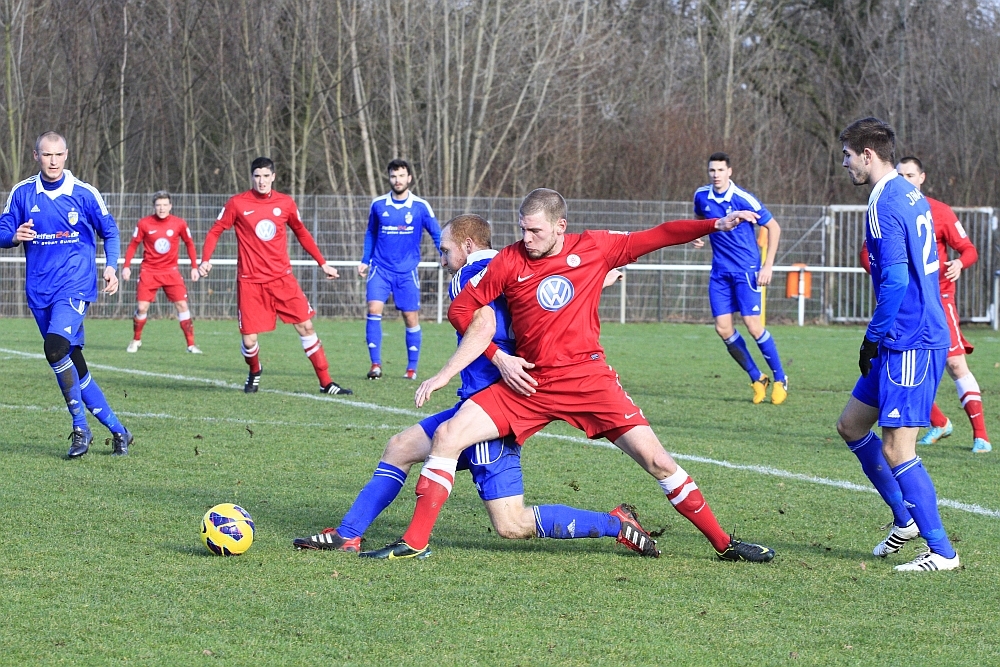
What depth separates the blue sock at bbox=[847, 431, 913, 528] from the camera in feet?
17.4

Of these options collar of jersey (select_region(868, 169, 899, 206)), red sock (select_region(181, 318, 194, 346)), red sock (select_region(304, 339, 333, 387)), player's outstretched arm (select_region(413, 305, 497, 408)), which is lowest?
red sock (select_region(181, 318, 194, 346))

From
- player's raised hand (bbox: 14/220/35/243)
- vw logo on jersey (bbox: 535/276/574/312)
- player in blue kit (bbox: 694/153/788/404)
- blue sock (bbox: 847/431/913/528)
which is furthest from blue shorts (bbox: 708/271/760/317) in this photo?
vw logo on jersey (bbox: 535/276/574/312)

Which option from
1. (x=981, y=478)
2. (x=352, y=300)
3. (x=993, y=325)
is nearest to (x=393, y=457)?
(x=981, y=478)

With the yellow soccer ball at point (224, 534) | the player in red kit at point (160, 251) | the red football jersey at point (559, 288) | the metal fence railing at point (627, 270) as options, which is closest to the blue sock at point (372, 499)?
the yellow soccer ball at point (224, 534)

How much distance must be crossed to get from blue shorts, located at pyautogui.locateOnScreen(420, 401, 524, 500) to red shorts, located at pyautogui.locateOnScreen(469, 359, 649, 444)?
12 centimetres

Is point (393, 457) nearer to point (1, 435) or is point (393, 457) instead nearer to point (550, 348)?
point (550, 348)

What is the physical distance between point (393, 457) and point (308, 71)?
72.8ft

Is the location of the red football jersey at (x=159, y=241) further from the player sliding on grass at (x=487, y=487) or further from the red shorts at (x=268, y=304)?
the player sliding on grass at (x=487, y=487)

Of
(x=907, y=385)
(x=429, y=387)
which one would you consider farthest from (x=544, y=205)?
(x=907, y=385)

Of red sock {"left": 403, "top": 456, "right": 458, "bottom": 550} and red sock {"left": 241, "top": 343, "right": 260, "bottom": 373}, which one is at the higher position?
red sock {"left": 403, "top": 456, "right": 458, "bottom": 550}

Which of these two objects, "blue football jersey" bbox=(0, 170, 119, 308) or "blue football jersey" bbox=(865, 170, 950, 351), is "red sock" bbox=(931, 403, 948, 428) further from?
"blue football jersey" bbox=(0, 170, 119, 308)

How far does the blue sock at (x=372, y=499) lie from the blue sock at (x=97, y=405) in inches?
119

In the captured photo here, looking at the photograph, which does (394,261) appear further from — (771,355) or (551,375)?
(551,375)

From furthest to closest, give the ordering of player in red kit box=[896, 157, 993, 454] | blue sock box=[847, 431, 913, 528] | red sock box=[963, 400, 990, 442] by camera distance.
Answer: red sock box=[963, 400, 990, 442]
player in red kit box=[896, 157, 993, 454]
blue sock box=[847, 431, 913, 528]
